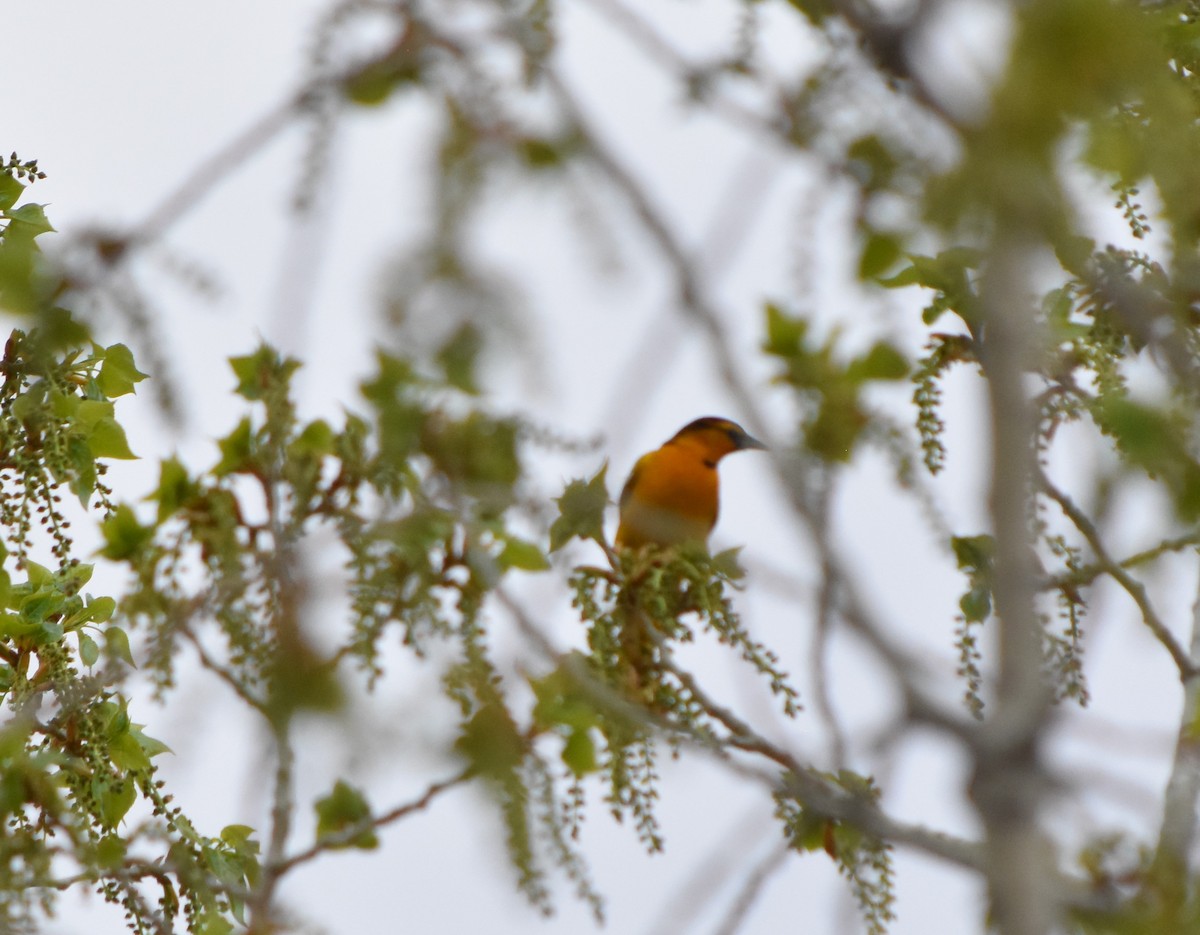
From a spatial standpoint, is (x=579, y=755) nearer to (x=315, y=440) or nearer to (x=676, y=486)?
(x=315, y=440)

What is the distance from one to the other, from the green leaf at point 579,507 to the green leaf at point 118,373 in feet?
3.22

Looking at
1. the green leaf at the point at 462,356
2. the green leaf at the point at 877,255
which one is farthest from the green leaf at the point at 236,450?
the green leaf at the point at 462,356

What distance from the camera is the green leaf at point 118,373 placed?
2688 mm

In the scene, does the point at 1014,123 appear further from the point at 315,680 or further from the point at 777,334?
the point at 777,334

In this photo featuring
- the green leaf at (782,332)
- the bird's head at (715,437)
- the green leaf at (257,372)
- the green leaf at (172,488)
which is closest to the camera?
the green leaf at (782,332)

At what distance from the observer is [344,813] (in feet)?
11.0

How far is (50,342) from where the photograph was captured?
4.27ft

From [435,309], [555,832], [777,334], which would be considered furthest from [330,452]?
[435,309]

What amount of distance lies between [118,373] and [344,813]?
1.18 metres

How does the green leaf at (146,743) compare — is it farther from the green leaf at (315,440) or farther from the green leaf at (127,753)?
the green leaf at (315,440)

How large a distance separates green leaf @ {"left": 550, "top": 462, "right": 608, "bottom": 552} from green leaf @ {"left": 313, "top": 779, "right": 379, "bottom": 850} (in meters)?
1.37

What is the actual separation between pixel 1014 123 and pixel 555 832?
106cm

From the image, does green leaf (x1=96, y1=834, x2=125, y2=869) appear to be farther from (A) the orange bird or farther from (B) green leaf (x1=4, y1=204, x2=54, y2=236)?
(A) the orange bird

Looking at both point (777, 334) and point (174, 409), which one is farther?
point (777, 334)
